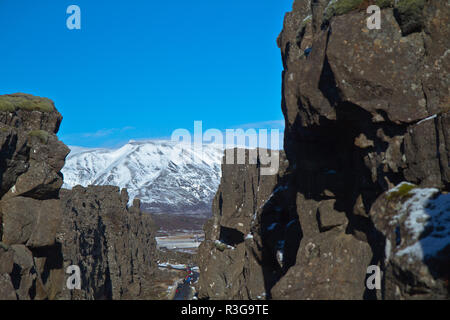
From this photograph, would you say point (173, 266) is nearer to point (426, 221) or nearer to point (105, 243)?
point (105, 243)

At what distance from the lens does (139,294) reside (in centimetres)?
7888

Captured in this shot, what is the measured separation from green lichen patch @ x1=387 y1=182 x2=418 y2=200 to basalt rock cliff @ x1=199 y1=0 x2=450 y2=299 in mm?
64

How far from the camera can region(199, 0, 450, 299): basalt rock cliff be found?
1416 cm

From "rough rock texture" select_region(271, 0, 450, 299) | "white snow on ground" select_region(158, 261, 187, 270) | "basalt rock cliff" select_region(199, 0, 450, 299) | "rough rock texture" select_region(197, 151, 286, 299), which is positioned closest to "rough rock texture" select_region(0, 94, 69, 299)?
"rough rock texture" select_region(197, 151, 286, 299)

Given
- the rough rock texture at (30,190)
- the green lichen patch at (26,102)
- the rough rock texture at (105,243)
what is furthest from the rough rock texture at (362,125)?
the rough rock texture at (105,243)

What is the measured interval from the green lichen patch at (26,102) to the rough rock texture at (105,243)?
14620mm

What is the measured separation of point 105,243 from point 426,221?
6224 centimetres

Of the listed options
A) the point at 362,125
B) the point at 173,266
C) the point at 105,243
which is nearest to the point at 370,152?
the point at 362,125

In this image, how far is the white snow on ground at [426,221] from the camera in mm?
12805

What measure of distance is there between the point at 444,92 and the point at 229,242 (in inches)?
1508

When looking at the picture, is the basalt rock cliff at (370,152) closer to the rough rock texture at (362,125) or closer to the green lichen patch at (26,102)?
the rough rock texture at (362,125)

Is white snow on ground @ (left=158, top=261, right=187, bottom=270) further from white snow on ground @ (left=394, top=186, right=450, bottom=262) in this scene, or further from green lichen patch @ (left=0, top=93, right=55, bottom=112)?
white snow on ground @ (left=394, top=186, right=450, bottom=262)
